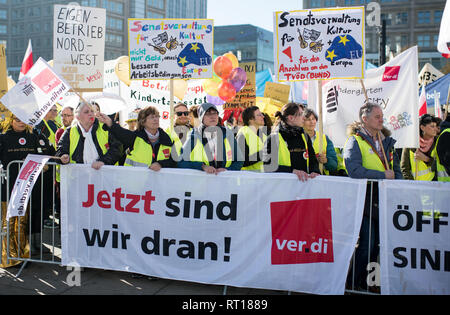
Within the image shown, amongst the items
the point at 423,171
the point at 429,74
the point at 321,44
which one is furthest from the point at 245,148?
the point at 429,74

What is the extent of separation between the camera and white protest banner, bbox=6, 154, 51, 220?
15.6ft

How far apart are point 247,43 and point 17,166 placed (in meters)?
94.3

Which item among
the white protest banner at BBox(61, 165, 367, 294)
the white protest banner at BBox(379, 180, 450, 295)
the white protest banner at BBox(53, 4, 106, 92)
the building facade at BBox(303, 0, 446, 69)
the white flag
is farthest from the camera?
the building facade at BBox(303, 0, 446, 69)

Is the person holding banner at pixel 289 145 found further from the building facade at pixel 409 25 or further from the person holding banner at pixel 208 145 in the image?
the building facade at pixel 409 25

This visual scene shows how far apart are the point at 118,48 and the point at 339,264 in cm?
9372

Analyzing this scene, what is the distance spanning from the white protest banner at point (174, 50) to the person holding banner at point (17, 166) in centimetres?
163

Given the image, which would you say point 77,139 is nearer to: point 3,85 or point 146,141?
point 146,141

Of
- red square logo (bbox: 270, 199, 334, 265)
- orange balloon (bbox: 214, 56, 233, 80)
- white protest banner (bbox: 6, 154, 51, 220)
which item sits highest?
orange balloon (bbox: 214, 56, 233, 80)

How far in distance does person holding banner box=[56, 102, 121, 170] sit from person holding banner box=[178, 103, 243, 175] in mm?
873

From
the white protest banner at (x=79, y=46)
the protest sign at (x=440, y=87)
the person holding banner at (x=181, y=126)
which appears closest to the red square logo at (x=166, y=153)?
the person holding banner at (x=181, y=126)

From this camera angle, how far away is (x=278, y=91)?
10062 millimetres

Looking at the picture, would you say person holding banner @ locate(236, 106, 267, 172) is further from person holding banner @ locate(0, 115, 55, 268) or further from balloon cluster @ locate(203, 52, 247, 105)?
balloon cluster @ locate(203, 52, 247, 105)

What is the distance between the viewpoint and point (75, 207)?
4934mm

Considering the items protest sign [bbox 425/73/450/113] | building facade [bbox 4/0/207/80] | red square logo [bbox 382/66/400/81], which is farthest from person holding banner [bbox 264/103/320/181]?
building facade [bbox 4/0/207/80]
